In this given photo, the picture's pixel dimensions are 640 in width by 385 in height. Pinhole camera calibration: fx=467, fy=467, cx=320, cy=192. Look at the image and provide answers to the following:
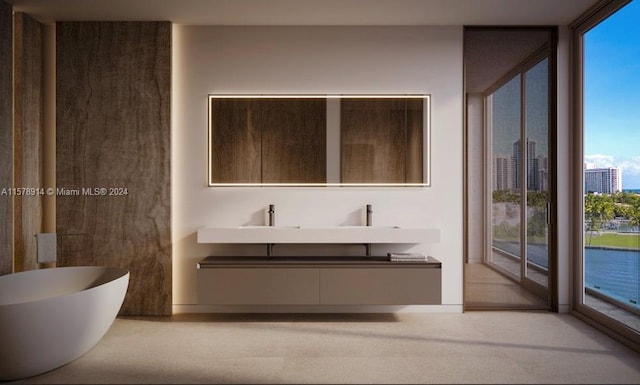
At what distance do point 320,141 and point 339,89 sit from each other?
52 centimetres

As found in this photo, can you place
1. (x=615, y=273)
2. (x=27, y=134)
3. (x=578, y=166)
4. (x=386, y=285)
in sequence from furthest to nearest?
(x=578, y=166)
(x=27, y=134)
(x=386, y=285)
(x=615, y=273)

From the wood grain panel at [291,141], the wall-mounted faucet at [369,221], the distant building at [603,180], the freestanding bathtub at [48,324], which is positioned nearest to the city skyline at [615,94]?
the distant building at [603,180]

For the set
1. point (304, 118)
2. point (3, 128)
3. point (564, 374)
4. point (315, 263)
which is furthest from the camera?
point (304, 118)

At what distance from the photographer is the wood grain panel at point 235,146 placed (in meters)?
4.32

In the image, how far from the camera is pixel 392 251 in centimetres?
435

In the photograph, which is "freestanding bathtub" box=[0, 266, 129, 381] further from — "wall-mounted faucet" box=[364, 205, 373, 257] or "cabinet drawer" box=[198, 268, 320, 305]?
"wall-mounted faucet" box=[364, 205, 373, 257]

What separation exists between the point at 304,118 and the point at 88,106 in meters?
1.96

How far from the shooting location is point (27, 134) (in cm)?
409

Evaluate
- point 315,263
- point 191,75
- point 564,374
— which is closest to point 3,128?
point 191,75

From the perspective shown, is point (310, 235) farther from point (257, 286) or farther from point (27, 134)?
point (27, 134)

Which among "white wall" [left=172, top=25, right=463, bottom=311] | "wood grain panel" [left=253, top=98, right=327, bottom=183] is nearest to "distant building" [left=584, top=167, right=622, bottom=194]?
"white wall" [left=172, top=25, right=463, bottom=311]

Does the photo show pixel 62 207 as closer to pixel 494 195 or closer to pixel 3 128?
pixel 3 128

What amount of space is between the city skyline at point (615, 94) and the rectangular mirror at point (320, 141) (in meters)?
1.38

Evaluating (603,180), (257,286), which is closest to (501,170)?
(603,180)
